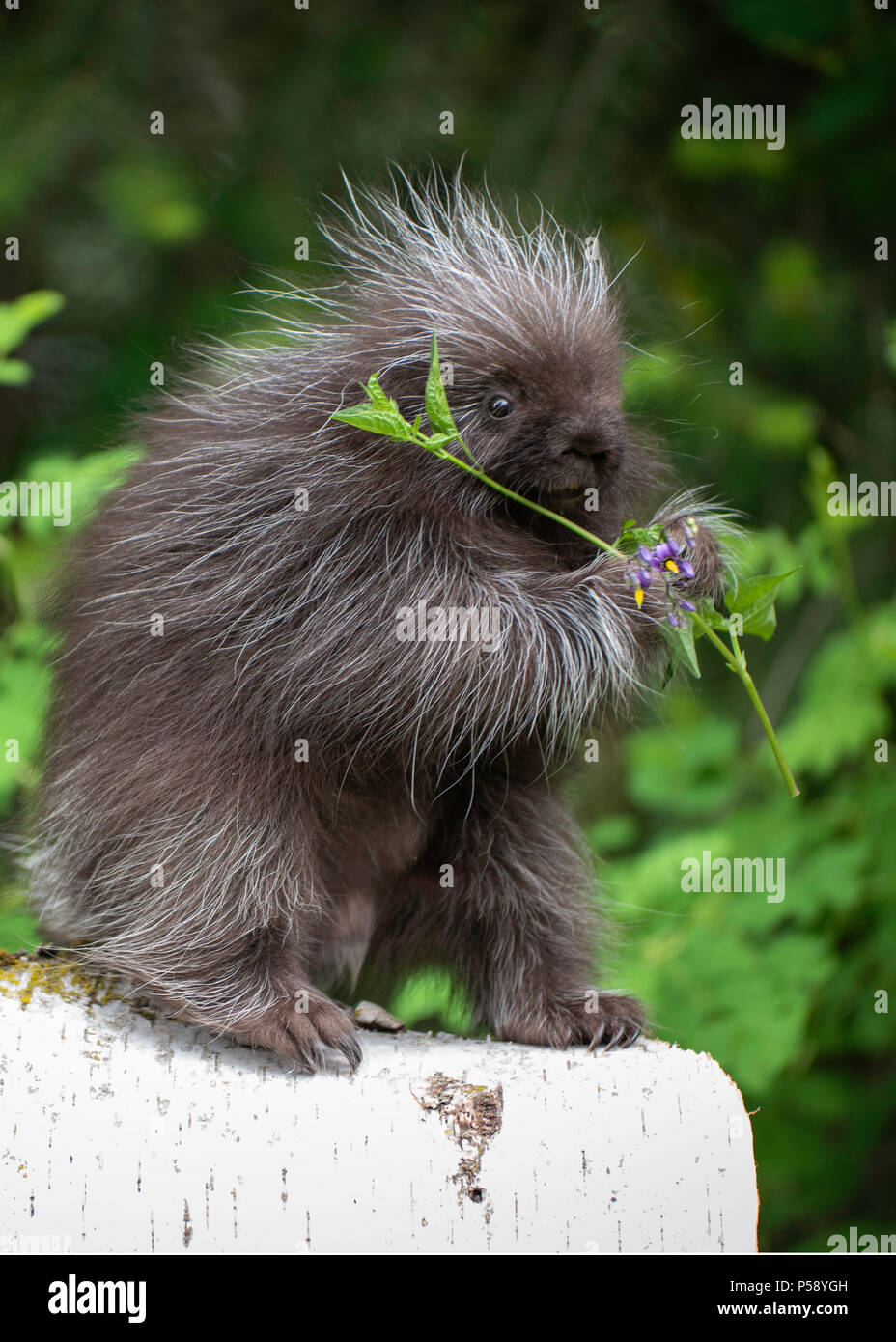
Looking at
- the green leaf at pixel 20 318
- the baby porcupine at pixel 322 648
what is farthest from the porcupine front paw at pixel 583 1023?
the green leaf at pixel 20 318

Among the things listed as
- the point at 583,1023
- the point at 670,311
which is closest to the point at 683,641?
the point at 583,1023

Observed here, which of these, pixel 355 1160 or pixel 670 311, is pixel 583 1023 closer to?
pixel 355 1160

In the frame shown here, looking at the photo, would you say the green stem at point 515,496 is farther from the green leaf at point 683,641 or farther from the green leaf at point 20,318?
the green leaf at point 20,318

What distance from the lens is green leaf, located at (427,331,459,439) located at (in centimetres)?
213

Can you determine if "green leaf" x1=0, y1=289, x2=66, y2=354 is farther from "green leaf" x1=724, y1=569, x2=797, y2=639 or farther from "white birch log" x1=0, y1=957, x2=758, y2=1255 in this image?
"green leaf" x1=724, y1=569, x2=797, y2=639

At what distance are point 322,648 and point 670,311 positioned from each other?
251cm

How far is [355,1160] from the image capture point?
210 centimetres

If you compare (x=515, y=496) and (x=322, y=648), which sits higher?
(x=515, y=496)

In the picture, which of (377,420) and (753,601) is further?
(753,601)

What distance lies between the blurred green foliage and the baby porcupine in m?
0.43

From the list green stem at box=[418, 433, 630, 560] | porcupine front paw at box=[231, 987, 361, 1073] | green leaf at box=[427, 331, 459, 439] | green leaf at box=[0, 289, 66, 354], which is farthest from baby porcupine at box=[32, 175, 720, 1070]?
green leaf at box=[0, 289, 66, 354]

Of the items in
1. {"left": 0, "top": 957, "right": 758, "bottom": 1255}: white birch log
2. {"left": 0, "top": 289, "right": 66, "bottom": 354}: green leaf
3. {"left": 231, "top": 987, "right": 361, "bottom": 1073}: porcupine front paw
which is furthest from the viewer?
{"left": 0, "top": 289, "right": 66, "bottom": 354}: green leaf

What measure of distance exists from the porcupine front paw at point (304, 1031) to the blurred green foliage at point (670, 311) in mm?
787

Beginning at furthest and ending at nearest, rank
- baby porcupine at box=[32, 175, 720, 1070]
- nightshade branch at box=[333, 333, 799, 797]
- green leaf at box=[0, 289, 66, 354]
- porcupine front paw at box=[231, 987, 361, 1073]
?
green leaf at box=[0, 289, 66, 354] → baby porcupine at box=[32, 175, 720, 1070] → porcupine front paw at box=[231, 987, 361, 1073] → nightshade branch at box=[333, 333, 799, 797]
